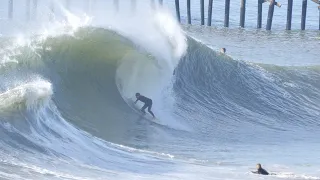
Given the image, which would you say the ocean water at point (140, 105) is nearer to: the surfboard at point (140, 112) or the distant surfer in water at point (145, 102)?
the surfboard at point (140, 112)

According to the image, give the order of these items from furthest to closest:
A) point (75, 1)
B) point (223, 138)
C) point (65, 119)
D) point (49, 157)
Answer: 1. point (75, 1)
2. point (223, 138)
3. point (65, 119)
4. point (49, 157)

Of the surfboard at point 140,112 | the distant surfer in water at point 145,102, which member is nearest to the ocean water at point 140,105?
the surfboard at point 140,112

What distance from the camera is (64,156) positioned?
14125 millimetres

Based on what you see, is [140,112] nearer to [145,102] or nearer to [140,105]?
[145,102]

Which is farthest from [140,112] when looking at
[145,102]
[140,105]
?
[140,105]

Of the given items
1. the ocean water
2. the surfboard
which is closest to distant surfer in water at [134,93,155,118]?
the surfboard

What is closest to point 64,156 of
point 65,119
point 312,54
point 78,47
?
point 65,119

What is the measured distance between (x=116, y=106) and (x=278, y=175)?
6.22 meters

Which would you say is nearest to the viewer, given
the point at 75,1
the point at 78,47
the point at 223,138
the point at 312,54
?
the point at 223,138

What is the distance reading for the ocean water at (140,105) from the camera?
47.2 ft

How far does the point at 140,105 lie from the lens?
19.7m

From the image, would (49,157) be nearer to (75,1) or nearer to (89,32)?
(89,32)

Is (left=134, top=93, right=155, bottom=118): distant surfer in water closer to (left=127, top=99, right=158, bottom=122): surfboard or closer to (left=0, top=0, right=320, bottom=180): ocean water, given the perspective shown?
(left=127, top=99, right=158, bottom=122): surfboard

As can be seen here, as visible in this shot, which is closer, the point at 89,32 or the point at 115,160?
the point at 115,160
